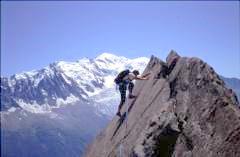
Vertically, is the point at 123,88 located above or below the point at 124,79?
below

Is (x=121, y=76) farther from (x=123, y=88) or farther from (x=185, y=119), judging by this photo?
(x=185, y=119)

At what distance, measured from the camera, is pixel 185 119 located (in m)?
22.0

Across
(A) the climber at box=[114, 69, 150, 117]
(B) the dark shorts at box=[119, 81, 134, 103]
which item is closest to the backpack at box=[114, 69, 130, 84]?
(A) the climber at box=[114, 69, 150, 117]

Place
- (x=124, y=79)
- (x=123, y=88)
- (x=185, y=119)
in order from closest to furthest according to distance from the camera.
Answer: (x=185, y=119) → (x=124, y=79) → (x=123, y=88)

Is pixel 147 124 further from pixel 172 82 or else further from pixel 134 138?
pixel 172 82

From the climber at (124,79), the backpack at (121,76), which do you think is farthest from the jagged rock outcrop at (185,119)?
the backpack at (121,76)

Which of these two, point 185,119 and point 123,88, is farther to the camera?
point 123,88

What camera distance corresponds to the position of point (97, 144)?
30.9 m

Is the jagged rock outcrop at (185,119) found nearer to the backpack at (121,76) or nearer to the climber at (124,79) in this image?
the climber at (124,79)

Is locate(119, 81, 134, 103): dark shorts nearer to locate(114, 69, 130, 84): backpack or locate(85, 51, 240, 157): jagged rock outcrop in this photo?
locate(114, 69, 130, 84): backpack

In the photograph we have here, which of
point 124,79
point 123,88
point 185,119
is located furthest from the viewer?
point 123,88

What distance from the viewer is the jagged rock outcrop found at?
20.0m

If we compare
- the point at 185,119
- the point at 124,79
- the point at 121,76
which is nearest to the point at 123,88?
the point at 124,79

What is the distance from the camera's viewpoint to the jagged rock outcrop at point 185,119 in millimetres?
20031
